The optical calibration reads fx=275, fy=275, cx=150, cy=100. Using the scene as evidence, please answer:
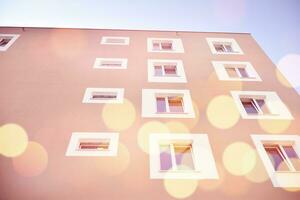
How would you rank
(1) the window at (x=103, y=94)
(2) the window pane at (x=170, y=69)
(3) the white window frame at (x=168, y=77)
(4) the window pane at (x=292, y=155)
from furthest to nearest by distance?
(2) the window pane at (x=170, y=69), (3) the white window frame at (x=168, y=77), (1) the window at (x=103, y=94), (4) the window pane at (x=292, y=155)

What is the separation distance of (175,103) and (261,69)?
244 inches

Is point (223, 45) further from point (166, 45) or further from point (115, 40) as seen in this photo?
point (115, 40)

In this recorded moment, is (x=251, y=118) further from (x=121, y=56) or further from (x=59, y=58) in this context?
(x=59, y=58)

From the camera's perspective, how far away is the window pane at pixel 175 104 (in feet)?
45.1

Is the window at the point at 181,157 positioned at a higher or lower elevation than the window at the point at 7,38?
lower

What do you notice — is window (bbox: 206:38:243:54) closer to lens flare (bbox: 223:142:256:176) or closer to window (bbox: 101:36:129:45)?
window (bbox: 101:36:129:45)

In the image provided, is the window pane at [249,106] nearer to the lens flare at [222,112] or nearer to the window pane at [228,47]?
the lens flare at [222,112]

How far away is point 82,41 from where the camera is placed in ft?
62.1

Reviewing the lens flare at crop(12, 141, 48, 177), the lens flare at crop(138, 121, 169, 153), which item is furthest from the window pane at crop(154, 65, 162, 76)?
the lens flare at crop(12, 141, 48, 177)

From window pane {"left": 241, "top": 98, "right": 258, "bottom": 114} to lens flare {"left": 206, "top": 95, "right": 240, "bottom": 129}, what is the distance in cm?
91

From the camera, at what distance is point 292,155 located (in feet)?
37.1

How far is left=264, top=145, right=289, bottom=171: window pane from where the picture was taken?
10695 mm

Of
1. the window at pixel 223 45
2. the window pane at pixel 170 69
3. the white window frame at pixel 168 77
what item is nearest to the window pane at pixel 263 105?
the white window frame at pixel 168 77

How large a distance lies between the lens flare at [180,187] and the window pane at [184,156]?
33.3 inches
